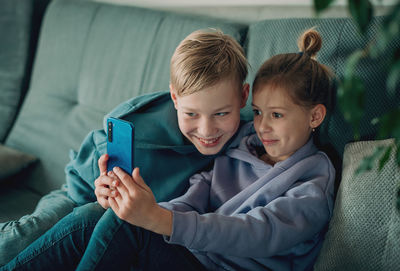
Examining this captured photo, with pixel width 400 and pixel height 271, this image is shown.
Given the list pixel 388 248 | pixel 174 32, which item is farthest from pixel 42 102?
pixel 388 248

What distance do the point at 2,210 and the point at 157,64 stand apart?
78cm

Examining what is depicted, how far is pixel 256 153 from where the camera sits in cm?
125

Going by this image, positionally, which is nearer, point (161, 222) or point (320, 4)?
point (320, 4)

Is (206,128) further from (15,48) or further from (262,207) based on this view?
(15,48)

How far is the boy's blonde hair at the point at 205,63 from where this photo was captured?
1.09 m

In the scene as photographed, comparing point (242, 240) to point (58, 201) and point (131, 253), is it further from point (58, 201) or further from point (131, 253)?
point (58, 201)

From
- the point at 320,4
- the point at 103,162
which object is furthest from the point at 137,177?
the point at 320,4

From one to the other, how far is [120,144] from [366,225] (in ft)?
1.95

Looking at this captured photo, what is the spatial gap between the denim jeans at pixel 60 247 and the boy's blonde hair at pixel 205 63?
1.39 ft

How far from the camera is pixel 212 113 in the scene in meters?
1.13

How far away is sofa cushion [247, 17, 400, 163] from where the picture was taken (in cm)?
107

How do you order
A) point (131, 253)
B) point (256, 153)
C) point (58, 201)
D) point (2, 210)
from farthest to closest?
1. point (2, 210)
2. point (58, 201)
3. point (256, 153)
4. point (131, 253)

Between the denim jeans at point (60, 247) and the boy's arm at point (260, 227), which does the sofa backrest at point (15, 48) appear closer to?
the denim jeans at point (60, 247)

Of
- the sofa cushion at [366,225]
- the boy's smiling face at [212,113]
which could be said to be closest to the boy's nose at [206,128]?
the boy's smiling face at [212,113]
